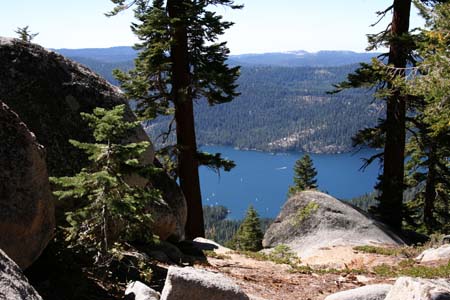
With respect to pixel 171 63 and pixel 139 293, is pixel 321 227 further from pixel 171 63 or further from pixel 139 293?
pixel 139 293

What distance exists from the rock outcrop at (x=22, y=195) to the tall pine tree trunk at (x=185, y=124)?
7.99m

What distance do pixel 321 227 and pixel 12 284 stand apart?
42.6ft

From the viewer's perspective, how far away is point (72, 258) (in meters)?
6.15

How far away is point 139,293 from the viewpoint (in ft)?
17.5

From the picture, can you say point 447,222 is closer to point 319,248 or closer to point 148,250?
point 319,248

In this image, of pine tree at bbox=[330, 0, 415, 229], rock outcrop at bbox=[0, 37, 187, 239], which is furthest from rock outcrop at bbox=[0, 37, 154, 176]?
pine tree at bbox=[330, 0, 415, 229]

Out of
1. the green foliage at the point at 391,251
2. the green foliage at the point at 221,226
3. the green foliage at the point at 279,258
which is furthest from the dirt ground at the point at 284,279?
the green foliage at the point at 221,226

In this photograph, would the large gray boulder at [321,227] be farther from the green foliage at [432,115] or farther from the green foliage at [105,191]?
the green foliage at [105,191]

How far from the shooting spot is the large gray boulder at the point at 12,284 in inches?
117

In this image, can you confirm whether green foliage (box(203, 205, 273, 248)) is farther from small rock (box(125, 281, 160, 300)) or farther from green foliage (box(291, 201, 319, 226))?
small rock (box(125, 281, 160, 300))

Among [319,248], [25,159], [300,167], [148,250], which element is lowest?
[300,167]

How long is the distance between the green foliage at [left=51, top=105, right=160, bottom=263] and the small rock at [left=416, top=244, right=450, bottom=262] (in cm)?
692

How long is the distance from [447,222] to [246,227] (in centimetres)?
2232

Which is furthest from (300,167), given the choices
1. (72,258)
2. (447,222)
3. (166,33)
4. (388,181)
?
(72,258)
